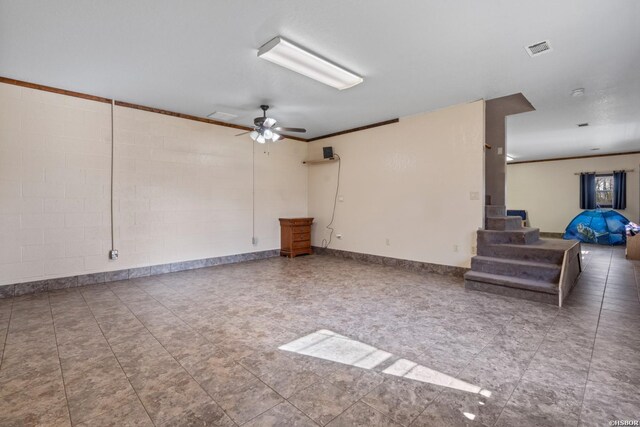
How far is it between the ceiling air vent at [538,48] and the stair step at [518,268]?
259cm

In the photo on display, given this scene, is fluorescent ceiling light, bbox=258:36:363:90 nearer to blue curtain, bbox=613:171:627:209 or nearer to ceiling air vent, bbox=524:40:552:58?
ceiling air vent, bbox=524:40:552:58

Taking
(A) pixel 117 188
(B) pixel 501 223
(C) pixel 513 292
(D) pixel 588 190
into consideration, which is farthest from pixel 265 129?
(D) pixel 588 190

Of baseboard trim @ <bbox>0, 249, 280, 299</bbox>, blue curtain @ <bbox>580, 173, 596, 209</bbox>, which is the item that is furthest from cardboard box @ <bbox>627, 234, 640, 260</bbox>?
baseboard trim @ <bbox>0, 249, 280, 299</bbox>

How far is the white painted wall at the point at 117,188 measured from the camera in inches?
157

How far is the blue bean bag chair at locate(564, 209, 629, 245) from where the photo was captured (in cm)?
837

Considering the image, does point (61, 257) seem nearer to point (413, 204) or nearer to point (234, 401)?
point (234, 401)

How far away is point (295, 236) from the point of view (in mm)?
6758

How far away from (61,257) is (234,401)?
4080 mm

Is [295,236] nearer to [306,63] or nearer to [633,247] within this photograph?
[306,63]

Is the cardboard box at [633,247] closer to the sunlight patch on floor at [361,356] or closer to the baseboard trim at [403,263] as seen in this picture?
the baseboard trim at [403,263]

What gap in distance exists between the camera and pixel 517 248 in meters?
4.31

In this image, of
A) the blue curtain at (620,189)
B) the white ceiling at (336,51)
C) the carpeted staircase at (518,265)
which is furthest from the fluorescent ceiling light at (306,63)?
the blue curtain at (620,189)

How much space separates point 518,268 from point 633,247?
15.0ft

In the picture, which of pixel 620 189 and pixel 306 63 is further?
pixel 620 189
